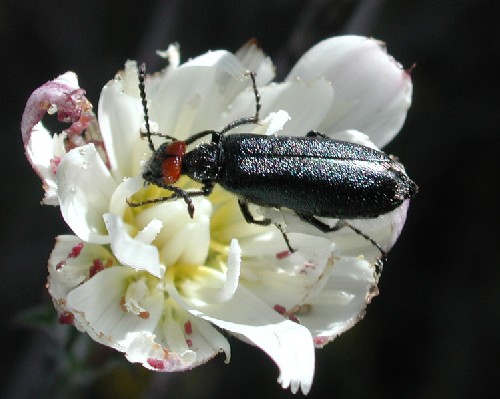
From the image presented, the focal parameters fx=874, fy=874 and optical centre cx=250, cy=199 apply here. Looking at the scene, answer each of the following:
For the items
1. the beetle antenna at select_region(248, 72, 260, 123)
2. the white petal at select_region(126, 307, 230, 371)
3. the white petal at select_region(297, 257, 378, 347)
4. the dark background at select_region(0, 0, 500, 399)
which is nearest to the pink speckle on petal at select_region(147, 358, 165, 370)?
the white petal at select_region(126, 307, 230, 371)

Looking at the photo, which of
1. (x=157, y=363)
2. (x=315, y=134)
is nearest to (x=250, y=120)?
(x=315, y=134)

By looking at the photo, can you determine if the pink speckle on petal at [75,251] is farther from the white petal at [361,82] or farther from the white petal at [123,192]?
the white petal at [361,82]

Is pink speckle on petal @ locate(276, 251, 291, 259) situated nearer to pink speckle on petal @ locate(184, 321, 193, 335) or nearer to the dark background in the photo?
pink speckle on petal @ locate(184, 321, 193, 335)

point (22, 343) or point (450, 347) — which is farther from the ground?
point (450, 347)

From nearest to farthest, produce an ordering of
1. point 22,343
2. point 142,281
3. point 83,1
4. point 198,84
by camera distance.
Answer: point 142,281, point 198,84, point 22,343, point 83,1

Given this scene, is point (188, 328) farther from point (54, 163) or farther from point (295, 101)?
point (295, 101)

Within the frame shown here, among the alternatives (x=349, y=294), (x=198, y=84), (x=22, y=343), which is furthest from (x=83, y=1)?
(x=349, y=294)

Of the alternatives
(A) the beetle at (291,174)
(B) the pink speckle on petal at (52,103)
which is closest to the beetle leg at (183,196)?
(A) the beetle at (291,174)

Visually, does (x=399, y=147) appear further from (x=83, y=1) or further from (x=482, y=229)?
(x=83, y=1)
